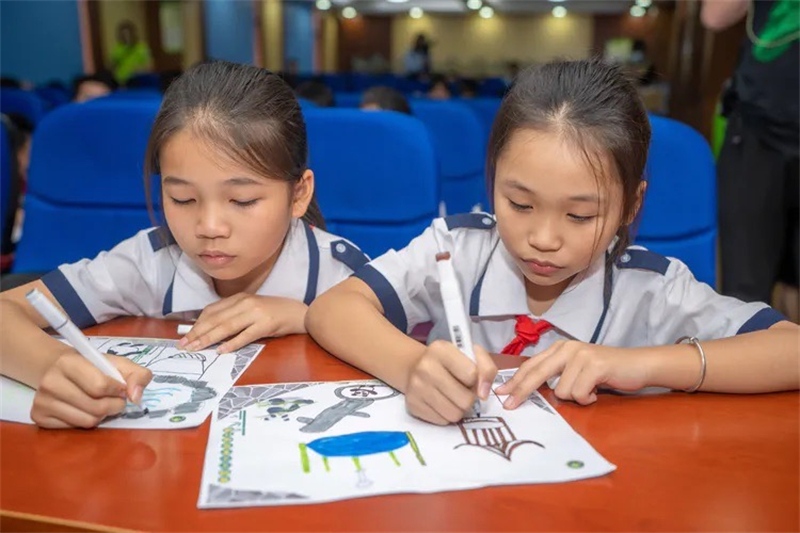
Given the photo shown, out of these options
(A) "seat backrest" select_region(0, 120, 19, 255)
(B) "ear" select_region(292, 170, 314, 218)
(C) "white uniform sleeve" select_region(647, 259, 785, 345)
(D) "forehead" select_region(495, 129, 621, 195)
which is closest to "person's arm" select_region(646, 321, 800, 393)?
(C) "white uniform sleeve" select_region(647, 259, 785, 345)

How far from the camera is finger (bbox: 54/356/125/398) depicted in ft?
2.28

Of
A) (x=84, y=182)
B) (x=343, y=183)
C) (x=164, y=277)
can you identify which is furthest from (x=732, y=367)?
(x=84, y=182)

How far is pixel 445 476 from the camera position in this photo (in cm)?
60

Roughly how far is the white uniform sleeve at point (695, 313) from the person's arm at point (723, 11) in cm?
89

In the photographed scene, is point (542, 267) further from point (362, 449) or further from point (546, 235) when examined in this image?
point (362, 449)

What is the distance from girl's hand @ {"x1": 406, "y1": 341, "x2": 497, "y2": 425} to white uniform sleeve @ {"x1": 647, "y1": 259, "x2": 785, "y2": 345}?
1.42 feet

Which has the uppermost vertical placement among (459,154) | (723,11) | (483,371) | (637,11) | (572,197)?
(637,11)

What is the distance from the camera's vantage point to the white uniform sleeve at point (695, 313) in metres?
0.95

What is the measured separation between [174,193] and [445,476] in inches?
24.2

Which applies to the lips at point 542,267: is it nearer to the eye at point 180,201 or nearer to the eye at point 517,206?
the eye at point 517,206

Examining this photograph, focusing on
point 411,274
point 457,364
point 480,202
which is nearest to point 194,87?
point 411,274

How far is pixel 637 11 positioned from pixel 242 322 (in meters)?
18.9

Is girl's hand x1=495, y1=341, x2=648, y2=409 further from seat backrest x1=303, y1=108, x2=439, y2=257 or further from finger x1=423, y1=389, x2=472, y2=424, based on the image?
seat backrest x1=303, y1=108, x2=439, y2=257

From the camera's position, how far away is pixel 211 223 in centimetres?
100
